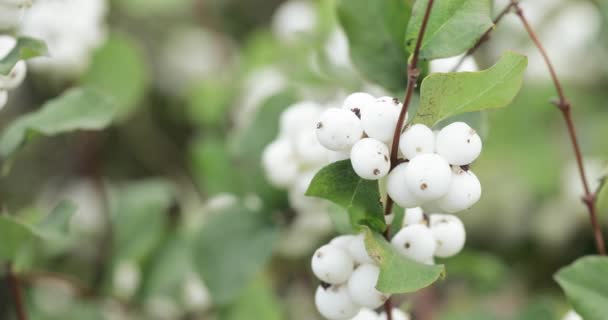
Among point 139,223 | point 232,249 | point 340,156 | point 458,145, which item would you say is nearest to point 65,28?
point 139,223

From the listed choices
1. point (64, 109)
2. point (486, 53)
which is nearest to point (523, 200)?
point (486, 53)

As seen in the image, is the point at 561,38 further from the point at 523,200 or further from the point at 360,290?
the point at 360,290

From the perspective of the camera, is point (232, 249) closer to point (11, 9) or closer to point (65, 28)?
point (11, 9)

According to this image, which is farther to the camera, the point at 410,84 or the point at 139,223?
the point at 139,223

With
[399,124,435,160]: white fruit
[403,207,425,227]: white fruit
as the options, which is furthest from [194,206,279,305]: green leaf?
[399,124,435,160]: white fruit

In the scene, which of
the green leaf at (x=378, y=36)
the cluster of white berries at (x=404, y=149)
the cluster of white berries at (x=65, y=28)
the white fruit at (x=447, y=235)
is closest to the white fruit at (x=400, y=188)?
the cluster of white berries at (x=404, y=149)

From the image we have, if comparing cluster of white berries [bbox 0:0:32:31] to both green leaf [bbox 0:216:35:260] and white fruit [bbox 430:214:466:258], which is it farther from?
white fruit [bbox 430:214:466:258]
